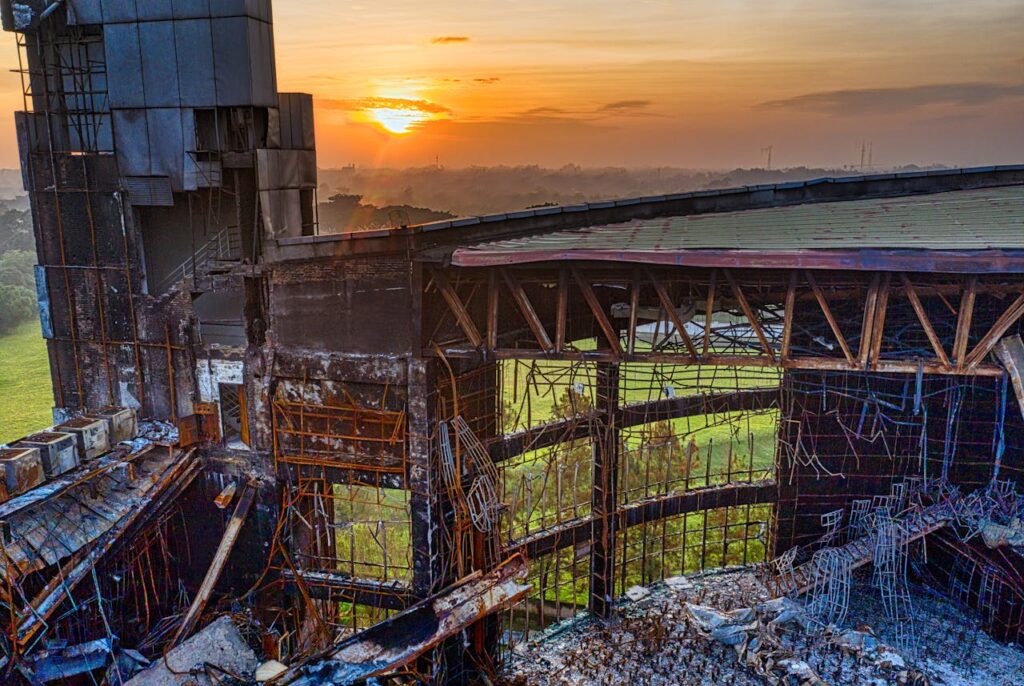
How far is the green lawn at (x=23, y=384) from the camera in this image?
49.6 meters

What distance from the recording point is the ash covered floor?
15.7 meters

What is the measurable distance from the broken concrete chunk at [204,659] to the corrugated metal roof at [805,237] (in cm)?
834

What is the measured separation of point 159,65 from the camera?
1516cm

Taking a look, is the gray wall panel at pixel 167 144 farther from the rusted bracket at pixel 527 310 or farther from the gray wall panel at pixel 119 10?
→ the rusted bracket at pixel 527 310

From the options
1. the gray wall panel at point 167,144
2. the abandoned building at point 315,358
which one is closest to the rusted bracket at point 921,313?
the abandoned building at point 315,358

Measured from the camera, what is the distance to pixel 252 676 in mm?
13930

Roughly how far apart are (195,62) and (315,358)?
6.26 m

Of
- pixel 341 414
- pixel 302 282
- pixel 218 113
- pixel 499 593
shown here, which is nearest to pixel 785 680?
pixel 499 593

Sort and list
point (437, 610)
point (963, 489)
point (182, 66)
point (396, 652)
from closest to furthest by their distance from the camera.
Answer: point (396, 652) < point (437, 610) < point (182, 66) < point (963, 489)

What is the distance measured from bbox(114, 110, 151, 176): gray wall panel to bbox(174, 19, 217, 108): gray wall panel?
1.10m

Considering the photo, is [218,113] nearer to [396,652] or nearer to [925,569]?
[396,652]

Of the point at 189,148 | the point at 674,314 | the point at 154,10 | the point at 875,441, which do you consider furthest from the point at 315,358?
the point at 875,441

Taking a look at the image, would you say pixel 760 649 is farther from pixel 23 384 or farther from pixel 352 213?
pixel 23 384

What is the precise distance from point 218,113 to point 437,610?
10499 millimetres
